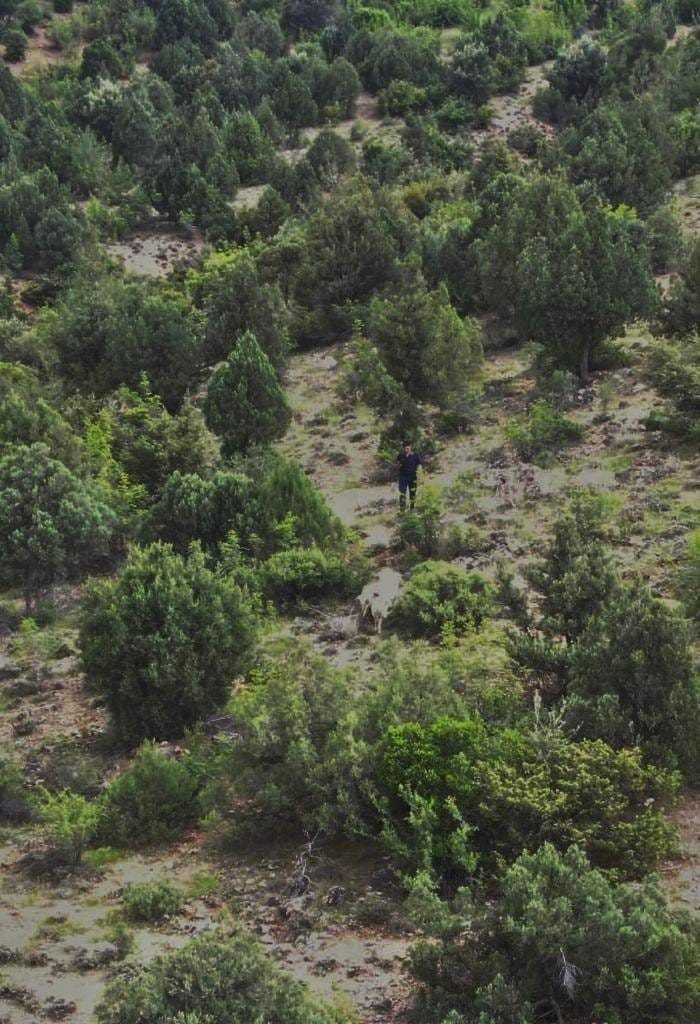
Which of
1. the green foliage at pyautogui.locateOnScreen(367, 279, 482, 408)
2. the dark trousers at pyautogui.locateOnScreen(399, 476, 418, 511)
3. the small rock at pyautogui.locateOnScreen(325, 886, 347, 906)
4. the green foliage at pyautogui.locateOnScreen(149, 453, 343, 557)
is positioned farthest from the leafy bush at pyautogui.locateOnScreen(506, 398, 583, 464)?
the small rock at pyautogui.locateOnScreen(325, 886, 347, 906)

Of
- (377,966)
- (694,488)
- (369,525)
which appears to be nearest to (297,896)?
(377,966)

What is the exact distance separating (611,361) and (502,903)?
23657 millimetres

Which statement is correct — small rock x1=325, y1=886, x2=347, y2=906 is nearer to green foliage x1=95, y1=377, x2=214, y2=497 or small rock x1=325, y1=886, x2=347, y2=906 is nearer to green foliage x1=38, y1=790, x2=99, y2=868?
green foliage x1=38, y1=790, x2=99, y2=868

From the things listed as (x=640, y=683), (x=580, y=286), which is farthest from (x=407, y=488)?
(x=640, y=683)

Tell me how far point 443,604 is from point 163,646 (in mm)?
5567

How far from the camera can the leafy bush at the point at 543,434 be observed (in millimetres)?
30000

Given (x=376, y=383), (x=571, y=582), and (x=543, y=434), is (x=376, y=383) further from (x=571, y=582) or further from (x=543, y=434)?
(x=571, y=582)

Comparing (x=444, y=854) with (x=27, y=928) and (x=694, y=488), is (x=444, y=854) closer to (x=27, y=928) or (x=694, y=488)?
(x=27, y=928)

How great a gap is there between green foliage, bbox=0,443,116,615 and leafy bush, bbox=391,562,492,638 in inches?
267

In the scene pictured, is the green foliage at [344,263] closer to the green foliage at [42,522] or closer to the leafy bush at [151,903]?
the green foliage at [42,522]

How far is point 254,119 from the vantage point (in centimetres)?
6128

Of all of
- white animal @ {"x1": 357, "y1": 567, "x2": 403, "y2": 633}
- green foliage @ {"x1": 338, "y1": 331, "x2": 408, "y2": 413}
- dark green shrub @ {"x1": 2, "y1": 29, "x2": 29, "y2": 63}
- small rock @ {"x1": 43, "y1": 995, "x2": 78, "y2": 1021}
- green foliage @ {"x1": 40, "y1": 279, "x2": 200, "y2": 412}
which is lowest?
small rock @ {"x1": 43, "y1": 995, "x2": 78, "y2": 1021}

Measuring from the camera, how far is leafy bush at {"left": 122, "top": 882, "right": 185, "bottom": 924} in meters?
14.9

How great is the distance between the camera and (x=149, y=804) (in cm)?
1681
